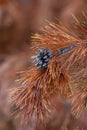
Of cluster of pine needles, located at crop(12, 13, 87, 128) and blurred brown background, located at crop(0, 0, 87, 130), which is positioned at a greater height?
blurred brown background, located at crop(0, 0, 87, 130)

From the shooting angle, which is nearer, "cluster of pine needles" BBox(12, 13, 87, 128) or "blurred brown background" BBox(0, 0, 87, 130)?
"cluster of pine needles" BBox(12, 13, 87, 128)

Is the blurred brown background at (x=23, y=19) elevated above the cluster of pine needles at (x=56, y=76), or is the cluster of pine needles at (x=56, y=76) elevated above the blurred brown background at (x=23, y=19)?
the blurred brown background at (x=23, y=19)

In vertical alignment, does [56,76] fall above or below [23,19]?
below

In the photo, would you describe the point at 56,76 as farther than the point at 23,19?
No

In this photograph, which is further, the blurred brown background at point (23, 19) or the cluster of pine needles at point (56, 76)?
the blurred brown background at point (23, 19)
